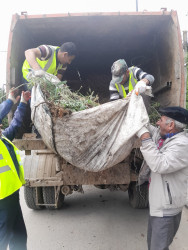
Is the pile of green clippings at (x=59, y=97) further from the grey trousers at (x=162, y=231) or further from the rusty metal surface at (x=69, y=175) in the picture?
the grey trousers at (x=162, y=231)

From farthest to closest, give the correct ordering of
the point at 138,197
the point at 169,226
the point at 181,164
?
the point at 138,197 → the point at 169,226 → the point at 181,164

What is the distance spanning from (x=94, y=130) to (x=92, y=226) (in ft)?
6.03

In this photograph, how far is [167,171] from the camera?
1755 millimetres

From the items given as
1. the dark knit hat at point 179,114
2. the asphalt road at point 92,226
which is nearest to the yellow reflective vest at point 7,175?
the asphalt road at point 92,226

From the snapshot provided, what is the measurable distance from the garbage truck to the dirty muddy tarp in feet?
1.17

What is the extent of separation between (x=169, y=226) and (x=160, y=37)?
9.44ft

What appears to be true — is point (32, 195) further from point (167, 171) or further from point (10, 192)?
point (167, 171)

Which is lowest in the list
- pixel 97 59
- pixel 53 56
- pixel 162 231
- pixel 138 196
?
pixel 138 196

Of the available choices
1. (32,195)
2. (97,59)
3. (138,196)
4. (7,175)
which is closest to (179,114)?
(7,175)

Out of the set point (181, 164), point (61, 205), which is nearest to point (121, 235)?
point (61, 205)

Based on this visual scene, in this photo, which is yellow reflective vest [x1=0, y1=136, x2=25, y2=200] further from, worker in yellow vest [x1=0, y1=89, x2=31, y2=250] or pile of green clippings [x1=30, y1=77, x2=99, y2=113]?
pile of green clippings [x1=30, y1=77, x2=99, y2=113]

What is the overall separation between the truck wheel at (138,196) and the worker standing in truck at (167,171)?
1.31 metres

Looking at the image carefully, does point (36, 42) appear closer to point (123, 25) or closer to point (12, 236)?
point (123, 25)

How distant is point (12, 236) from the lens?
2229 millimetres
